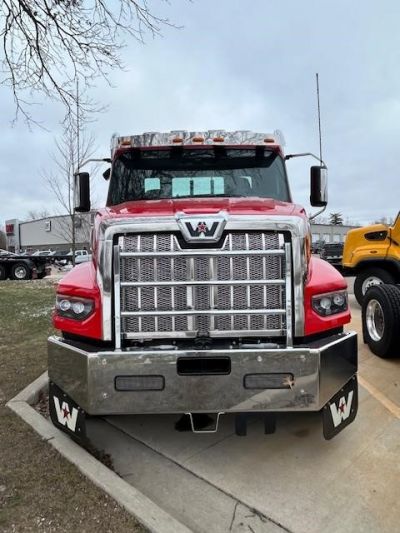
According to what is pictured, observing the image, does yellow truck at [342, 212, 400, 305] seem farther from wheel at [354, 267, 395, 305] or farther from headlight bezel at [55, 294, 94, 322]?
headlight bezel at [55, 294, 94, 322]

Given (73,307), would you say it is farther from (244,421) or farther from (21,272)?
(21,272)

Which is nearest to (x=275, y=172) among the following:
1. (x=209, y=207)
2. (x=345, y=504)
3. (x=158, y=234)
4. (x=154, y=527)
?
(x=209, y=207)

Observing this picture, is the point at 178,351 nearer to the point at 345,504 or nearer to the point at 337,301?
the point at 337,301

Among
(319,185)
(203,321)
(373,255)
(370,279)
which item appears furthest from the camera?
(370,279)

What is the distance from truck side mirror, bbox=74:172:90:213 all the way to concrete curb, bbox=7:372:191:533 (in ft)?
6.83

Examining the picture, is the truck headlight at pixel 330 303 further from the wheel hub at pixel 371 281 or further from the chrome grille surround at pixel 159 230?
the wheel hub at pixel 371 281

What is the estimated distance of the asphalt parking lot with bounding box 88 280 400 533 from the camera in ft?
9.68

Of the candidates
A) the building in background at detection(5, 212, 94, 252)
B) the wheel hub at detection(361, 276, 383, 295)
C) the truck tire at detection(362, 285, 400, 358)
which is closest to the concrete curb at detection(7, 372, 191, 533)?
the truck tire at detection(362, 285, 400, 358)

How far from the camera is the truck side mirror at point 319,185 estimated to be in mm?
4985

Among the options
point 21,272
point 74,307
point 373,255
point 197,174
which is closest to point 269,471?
point 74,307

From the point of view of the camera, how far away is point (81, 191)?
505 cm

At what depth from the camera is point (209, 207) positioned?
3.44 m

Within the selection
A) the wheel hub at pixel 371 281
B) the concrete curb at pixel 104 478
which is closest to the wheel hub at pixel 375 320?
the wheel hub at pixel 371 281

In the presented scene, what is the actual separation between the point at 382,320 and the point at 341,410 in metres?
3.25
